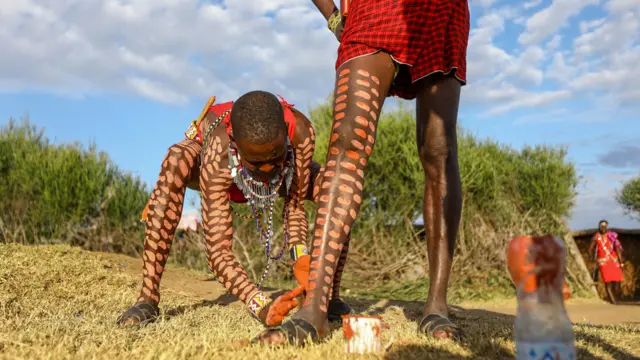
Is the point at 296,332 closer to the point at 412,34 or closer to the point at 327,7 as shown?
the point at 412,34

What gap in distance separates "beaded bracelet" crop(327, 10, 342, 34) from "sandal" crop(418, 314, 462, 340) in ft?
5.59

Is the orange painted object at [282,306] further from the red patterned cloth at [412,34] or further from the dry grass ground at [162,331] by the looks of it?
the red patterned cloth at [412,34]

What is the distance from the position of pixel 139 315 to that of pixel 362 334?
174cm

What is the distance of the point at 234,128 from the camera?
9.53 feet

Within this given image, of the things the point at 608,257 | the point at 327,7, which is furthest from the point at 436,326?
the point at 608,257

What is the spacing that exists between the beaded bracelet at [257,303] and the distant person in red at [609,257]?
1271 centimetres

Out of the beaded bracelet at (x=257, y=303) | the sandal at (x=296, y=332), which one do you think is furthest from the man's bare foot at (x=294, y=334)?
the beaded bracelet at (x=257, y=303)

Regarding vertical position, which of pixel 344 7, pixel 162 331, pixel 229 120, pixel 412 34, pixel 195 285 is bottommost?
pixel 162 331

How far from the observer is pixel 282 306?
7.70 feet

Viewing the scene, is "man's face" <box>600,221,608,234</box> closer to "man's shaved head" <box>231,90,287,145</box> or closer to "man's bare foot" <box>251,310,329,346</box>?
"man's shaved head" <box>231,90,287,145</box>

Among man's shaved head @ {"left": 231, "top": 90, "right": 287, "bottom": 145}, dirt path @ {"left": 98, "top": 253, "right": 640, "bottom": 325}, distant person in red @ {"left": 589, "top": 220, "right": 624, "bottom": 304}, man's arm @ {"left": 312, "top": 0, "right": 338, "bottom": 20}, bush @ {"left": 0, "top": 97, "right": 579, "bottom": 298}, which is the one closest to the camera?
man's shaved head @ {"left": 231, "top": 90, "right": 287, "bottom": 145}

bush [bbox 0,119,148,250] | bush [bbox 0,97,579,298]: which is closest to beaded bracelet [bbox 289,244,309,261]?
bush [bbox 0,97,579,298]

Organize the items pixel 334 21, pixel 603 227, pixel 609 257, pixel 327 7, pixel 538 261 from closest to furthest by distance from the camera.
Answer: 1. pixel 538 261
2. pixel 334 21
3. pixel 327 7
4. pixel 609 257
5. pixel 603 227

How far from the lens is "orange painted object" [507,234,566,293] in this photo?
1.44m
